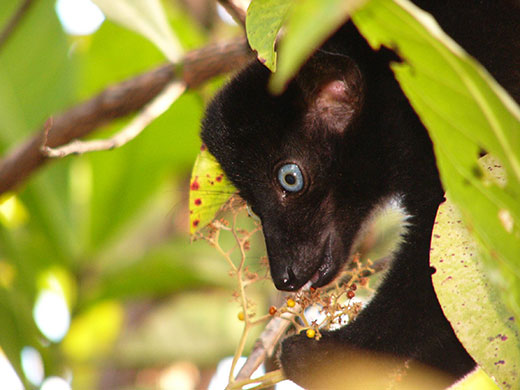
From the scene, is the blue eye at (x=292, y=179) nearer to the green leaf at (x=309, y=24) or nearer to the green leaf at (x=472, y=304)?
the green leaf at (x=472, y=304)

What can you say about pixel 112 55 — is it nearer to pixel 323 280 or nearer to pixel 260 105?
pixel 260 105

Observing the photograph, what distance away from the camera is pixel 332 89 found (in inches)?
71.8

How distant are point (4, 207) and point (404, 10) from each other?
8.45ft

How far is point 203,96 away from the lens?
2.35 metres

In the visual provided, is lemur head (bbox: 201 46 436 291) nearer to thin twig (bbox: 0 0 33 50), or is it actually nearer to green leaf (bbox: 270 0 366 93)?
thin twig (bbox: 0 0 33 50)

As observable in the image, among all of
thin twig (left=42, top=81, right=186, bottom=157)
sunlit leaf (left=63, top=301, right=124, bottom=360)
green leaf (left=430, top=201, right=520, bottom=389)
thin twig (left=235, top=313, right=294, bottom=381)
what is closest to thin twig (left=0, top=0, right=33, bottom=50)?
thin twig (left=42, top=81, right=186, bottom=157)

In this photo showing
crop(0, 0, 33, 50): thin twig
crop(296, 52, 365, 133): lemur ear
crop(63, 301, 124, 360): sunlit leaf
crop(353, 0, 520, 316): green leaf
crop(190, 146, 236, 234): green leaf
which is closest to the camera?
crop(353, 0, 520, 316): green leaf

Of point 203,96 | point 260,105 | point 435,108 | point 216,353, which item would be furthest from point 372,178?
point 216,353

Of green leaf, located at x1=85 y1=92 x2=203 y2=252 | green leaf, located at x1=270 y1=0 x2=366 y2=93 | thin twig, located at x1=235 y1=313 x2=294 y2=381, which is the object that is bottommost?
green leaf, located at x1=85 y1=92 x2=203 y2=252

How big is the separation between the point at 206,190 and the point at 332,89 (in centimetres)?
45

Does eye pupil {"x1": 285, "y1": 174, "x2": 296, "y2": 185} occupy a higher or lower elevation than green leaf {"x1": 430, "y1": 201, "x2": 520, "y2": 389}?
lower

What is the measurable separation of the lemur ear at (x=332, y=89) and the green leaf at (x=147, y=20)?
45 cm

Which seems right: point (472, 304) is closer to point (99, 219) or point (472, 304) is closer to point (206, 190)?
point (206, 190)

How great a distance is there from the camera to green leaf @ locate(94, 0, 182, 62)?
1798 millimetres
